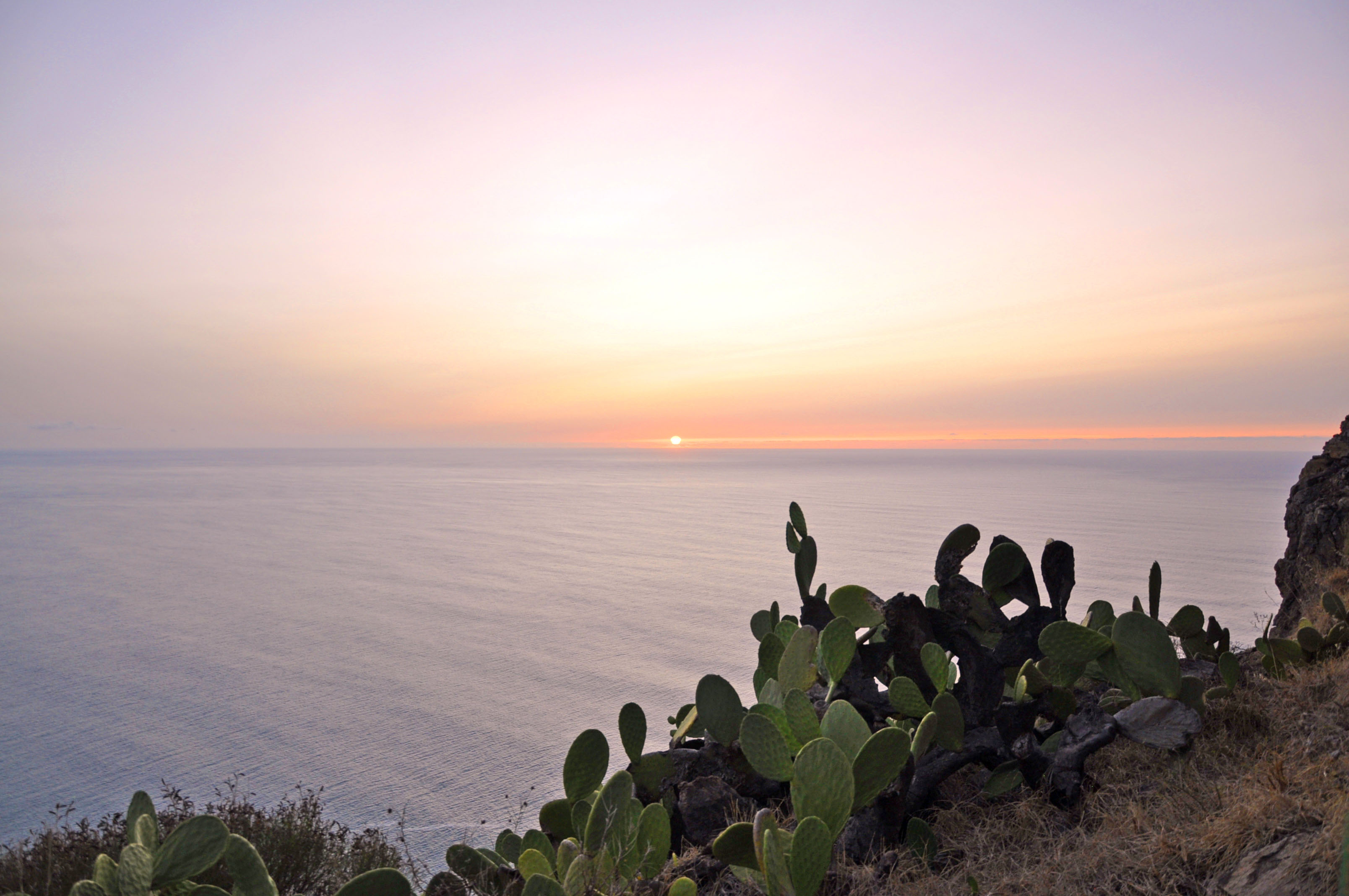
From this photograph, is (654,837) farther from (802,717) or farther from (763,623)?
(763,623)

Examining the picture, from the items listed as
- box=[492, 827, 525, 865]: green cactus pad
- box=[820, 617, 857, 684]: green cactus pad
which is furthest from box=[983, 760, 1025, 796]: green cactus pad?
box=[492, 827, 525, 865]: green cactus pad

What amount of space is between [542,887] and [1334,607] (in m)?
5.10

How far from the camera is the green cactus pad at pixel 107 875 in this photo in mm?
2367

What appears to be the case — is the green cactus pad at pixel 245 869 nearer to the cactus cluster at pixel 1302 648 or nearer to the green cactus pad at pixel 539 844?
the green cactus pad at pixel 539 844

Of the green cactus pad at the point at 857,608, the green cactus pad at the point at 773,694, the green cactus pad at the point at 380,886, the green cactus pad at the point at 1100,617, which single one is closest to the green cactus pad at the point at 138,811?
the green cactus pad at the point at 380,886

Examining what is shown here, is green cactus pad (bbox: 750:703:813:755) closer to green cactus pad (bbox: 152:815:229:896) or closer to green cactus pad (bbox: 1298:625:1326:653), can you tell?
green cactus pad (bbox: 152:815:229:896)

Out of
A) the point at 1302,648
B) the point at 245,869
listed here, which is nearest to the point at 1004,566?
the point at 1302,648

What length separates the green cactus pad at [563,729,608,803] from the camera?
Answer: 3748 millimetres

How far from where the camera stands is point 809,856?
2.66 m

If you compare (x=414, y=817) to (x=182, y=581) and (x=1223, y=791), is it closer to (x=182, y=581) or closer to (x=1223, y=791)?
(x=1223, y=791)

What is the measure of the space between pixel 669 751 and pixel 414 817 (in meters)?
5.99

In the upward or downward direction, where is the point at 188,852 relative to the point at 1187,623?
downward

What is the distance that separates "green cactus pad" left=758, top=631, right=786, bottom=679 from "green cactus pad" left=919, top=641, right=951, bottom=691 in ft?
3.11

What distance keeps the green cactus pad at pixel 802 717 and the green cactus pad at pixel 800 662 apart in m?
0.42
